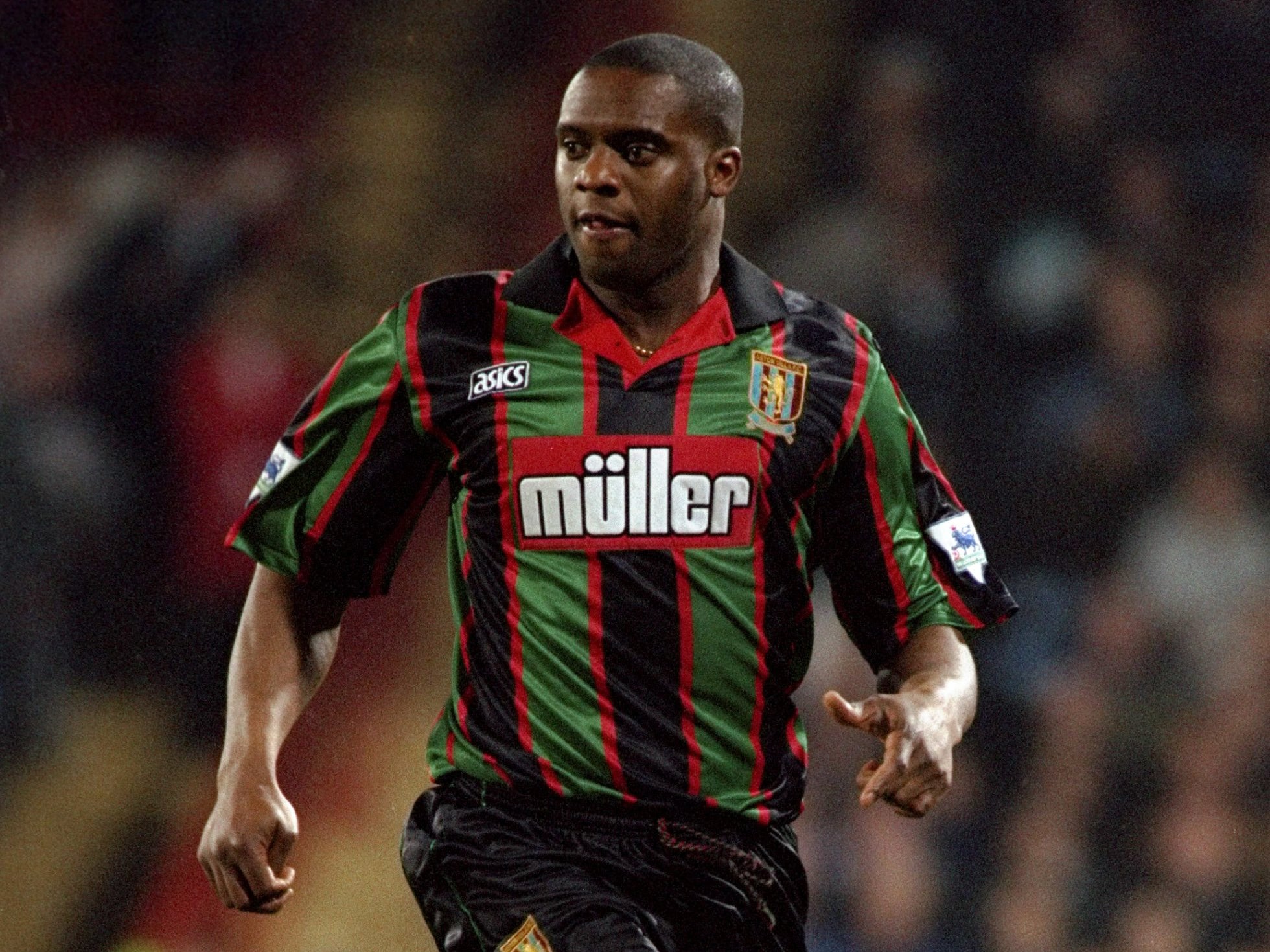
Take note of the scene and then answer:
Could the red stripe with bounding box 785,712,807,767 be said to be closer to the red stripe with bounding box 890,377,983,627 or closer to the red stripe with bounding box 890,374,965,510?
the red stripe with bounding box 890,377,983,627

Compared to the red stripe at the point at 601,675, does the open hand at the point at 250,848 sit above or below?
below

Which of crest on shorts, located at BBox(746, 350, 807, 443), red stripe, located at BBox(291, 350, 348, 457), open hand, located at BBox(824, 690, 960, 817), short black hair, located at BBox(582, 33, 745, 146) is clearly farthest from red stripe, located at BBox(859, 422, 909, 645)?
red stripe, located at BBox(291, 350, 348, 457)

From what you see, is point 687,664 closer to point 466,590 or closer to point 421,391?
point 466,590

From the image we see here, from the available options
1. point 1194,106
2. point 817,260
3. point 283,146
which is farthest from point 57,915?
point 1194,106

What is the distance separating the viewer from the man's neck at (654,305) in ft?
8.76

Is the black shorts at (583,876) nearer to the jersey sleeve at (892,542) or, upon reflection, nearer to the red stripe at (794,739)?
the red stripe at (794,739)

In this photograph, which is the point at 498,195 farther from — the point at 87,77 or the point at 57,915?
the point at 57,915

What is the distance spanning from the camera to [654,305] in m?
2.68

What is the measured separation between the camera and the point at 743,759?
255 centimetres

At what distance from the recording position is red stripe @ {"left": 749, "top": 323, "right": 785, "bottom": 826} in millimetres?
2561

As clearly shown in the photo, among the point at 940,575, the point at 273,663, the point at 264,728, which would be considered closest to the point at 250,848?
the point at 264,728

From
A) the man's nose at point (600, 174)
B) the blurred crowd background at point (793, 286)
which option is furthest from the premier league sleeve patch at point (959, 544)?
the blurred crowd background at point (793, 286)

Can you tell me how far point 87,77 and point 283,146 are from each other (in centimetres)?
57

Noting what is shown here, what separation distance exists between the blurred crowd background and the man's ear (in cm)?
223
